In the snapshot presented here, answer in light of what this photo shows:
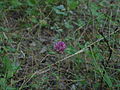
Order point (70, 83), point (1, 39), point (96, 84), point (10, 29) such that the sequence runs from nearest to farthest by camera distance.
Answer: point (96, 84)
point (70, 83)
point (1, 39)
point (10, 29)

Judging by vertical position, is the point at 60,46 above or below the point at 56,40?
above

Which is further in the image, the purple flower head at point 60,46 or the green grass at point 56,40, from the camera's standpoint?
the purple flower head at point 60,46

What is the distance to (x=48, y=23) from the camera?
246 centimetres

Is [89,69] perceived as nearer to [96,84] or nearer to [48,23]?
[96,84]

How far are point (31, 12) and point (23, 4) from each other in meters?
0.14

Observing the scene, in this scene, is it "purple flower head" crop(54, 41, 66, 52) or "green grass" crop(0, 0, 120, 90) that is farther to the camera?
"purple flower head" crop(54, 41, 66, 52)

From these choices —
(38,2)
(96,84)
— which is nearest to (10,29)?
(38,2)

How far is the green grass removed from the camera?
Result: 173cm

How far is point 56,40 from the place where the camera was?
222cm

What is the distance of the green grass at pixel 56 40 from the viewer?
1.73 metres

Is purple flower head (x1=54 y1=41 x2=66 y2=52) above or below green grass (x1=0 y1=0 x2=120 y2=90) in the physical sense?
above

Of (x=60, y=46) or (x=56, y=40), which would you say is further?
(x=56, y=40)

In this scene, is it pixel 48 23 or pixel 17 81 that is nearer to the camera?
pixel 17 81

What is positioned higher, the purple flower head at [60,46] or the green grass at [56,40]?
the purple flower head at [60,46]
